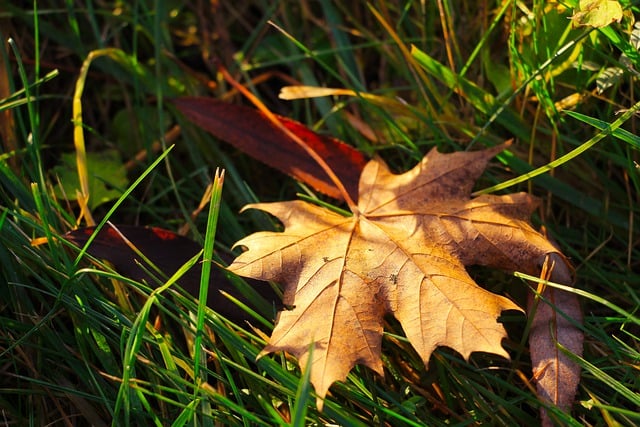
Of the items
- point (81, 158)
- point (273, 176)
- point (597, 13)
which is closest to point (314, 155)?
point (273, 176)

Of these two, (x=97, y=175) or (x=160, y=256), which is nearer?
(x=160, y=256)

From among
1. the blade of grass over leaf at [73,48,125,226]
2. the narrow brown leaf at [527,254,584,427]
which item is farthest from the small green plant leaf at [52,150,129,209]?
the narrow brown leaf at [527,254,584,427]

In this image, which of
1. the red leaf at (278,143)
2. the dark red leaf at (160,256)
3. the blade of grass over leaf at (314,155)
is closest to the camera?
the dark red leaf at (160,256)

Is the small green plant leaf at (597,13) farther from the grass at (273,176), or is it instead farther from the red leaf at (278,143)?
the red leaf at (278,143)

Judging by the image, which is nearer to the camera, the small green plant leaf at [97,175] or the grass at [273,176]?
the grass at [273,176]

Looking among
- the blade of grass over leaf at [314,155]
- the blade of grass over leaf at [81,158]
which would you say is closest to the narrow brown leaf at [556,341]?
the blade of grass over leaf at [314,155]

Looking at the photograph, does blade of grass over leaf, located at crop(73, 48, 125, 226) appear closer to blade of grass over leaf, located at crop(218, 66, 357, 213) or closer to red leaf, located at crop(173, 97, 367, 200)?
red leaf, located at crop(173, 97, 367, 200)

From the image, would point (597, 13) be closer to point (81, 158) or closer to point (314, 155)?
point (314, 155)
